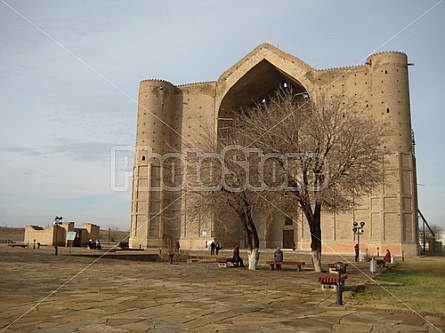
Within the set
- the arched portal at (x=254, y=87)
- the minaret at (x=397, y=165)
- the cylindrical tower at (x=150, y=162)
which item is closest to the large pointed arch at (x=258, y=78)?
the arched portal at (x=254, y=87)

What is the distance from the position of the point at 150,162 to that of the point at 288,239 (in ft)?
53.0

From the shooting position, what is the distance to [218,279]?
46.5 ft

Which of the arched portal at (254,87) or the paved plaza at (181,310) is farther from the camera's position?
the arched portal at (254,87)

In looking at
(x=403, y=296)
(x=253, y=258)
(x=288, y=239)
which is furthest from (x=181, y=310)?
(x=288, y=239)

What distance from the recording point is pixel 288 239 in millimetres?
49250

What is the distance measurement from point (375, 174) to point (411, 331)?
434 inches

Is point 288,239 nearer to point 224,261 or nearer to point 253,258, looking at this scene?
point 224,261

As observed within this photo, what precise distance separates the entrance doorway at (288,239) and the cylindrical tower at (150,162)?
41.6 feet

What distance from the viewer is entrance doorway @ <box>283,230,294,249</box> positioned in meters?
48.9

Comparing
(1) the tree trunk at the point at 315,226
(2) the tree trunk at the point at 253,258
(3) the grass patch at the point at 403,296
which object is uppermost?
(1) the tree trunk at the point at 315,226

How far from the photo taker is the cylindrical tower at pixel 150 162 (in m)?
47.2

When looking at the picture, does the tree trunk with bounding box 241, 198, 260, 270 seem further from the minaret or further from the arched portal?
the arched portal

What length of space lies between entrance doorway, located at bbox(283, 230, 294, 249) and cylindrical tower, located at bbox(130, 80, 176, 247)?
1269 cm

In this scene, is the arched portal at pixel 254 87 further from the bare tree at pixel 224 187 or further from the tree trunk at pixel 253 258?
the tree trunk at pixel 253 258
